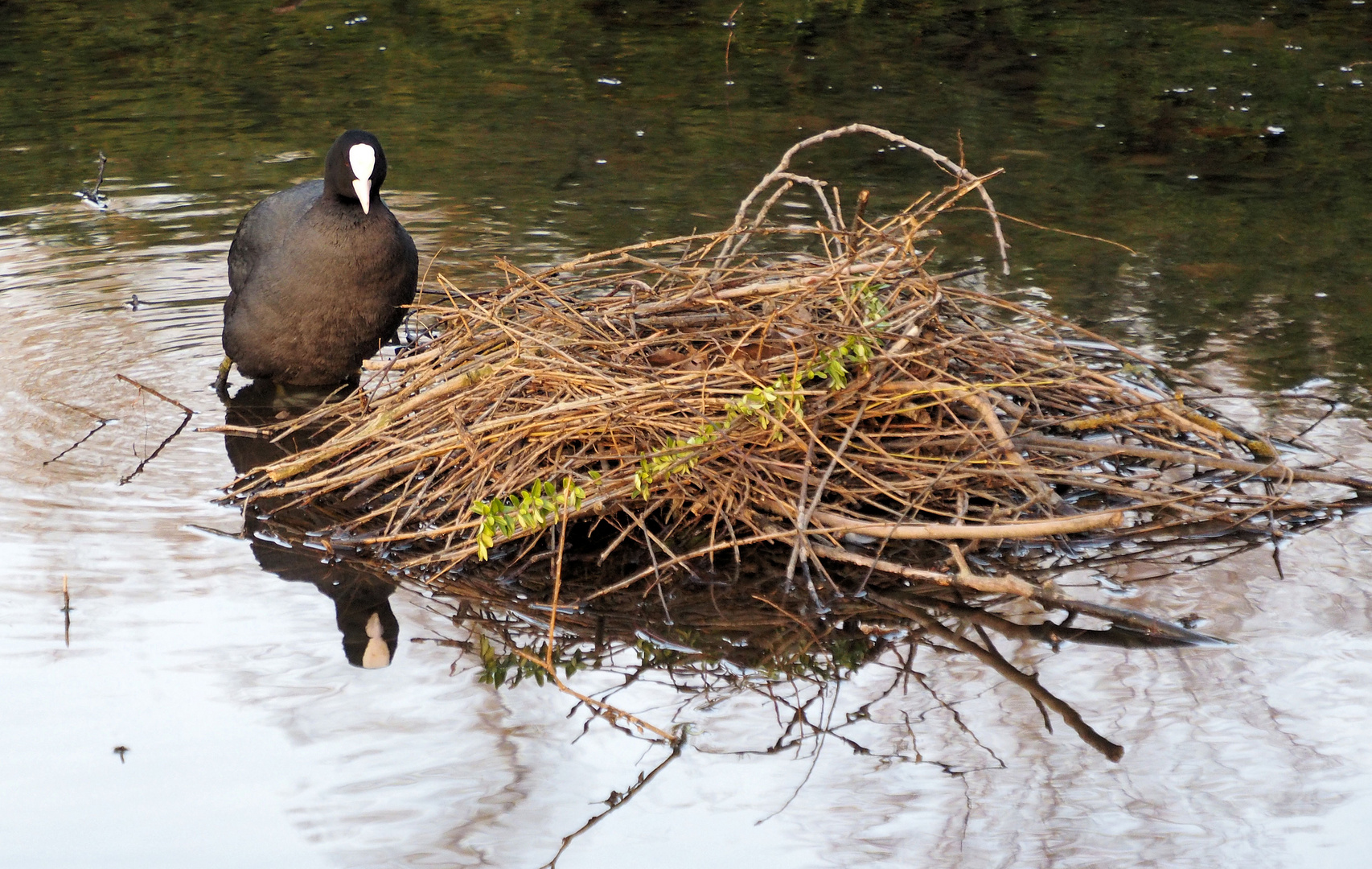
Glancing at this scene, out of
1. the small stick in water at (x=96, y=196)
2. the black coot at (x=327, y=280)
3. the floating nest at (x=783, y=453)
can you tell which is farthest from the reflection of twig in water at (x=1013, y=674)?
the small stick in water at (x=96, y=196)

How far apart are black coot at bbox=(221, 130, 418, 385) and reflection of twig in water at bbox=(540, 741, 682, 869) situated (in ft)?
6.67

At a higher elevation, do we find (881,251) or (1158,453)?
(881,251)

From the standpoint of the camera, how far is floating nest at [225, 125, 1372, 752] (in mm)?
3152

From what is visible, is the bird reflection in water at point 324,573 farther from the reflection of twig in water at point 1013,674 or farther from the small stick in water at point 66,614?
the reflection of twig in water at point 1013,674

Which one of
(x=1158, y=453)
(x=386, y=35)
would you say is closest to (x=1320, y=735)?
(x=1158, y=453)

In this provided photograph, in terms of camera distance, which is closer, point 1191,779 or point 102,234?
point 1191,779

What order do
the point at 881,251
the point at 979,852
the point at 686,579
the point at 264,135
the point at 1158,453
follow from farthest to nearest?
1. the point at 264,135
2. the point at 881,251
3. the point at 1158,453
4. the point at 686,579
5. the point at 979,852

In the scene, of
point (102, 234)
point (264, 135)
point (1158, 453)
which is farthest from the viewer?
point (264, 135)

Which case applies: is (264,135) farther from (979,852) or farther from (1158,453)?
(979,852)

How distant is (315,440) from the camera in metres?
4.05

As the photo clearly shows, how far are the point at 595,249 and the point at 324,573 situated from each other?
7.85 ft

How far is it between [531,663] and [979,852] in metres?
0.97

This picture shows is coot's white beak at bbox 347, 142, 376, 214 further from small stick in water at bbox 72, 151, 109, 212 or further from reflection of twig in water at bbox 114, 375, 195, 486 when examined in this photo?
small stick in water at bbox 72, 151, 109, 212

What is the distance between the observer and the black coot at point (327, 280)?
4070 mm
